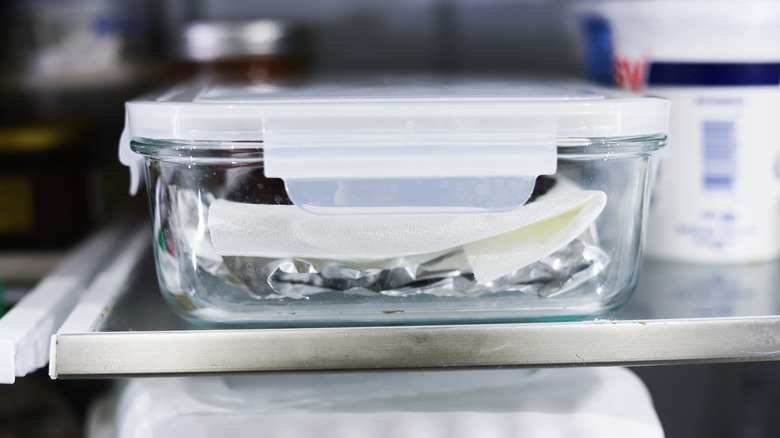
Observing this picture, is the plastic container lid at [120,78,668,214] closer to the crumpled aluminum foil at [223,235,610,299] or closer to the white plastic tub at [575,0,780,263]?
the crumpled aluminum foil at [223,235,610,299]

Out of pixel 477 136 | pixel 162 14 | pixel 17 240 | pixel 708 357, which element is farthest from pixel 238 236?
pixel 162 14

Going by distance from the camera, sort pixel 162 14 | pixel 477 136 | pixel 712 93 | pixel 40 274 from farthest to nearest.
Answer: pixel 162 14 < pixel 40 274 < pixel 712 93 < pixel 477 136

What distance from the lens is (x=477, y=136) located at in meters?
0.44

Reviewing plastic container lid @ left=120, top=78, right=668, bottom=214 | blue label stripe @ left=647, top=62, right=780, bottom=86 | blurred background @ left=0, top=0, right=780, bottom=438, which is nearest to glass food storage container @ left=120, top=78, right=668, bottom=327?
plastic container lid @ left=120, top=78, right=668, bottom=214

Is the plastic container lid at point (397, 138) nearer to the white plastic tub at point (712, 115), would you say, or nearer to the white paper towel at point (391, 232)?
the white paper towel at point (391, 232)

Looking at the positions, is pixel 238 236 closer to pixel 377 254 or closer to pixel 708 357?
pixel 377 254

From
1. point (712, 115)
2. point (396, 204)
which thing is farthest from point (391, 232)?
point (712, 115)

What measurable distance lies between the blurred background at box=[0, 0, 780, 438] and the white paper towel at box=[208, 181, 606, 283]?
44cm

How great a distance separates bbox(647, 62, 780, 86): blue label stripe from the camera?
0.60 metres

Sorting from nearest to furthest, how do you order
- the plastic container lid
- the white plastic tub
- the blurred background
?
1. the plastic container lid
2. the white plastic tub
3. the blurred background

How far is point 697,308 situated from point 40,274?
706 millimetres

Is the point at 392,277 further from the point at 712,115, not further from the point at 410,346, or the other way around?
the point at 712,115

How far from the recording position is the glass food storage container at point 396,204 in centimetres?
44

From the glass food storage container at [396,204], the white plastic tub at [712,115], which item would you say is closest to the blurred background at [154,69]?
the white plastic tub at [712,115]
